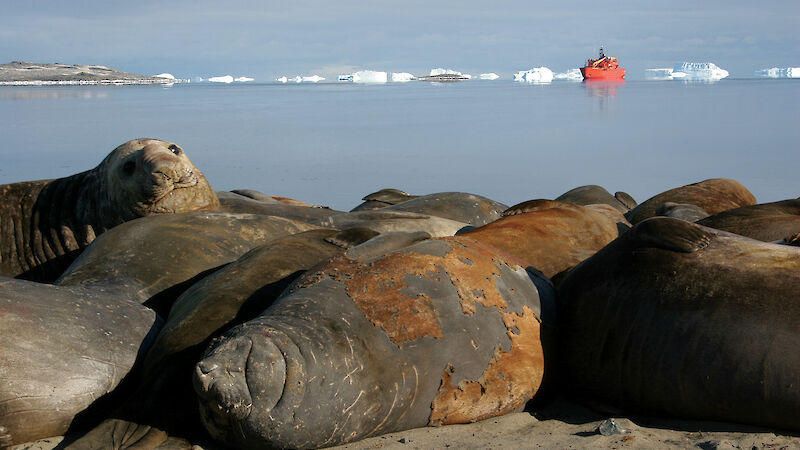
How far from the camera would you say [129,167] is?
18.4ft

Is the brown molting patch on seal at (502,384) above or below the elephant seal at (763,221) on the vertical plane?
below

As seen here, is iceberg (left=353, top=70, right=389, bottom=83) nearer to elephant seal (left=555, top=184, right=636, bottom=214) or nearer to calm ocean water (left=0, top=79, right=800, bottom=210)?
calm ocean water (left=0, top=79, right=800, bottom=210)

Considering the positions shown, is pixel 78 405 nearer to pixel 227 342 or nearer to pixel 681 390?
pixel 227 342

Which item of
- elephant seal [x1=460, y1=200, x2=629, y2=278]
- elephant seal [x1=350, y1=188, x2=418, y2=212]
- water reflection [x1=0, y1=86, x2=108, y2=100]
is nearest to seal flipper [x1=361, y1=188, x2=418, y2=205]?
elephant seal [x1=350, y1=188, x2=418, y2=212]

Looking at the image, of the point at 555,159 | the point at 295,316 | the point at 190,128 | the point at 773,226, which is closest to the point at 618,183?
the point at 555,159

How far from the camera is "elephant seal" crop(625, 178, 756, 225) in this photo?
6445mm

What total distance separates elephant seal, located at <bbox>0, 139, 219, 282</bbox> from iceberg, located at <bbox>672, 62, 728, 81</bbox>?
109042mm

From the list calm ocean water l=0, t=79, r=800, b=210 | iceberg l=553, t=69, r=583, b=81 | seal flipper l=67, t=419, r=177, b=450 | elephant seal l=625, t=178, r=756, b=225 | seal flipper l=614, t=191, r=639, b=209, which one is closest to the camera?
seal flipper l=67, t=419, r=177, b=450

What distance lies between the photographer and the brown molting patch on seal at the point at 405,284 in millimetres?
2646

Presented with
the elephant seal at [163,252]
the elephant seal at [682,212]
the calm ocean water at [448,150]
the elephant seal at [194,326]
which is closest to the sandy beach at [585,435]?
the elephant seal at [194,326]

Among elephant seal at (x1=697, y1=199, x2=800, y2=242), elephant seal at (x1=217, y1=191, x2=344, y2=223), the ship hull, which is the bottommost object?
elephant seal at (x1=217, y1=191, x2=344, y2=223)

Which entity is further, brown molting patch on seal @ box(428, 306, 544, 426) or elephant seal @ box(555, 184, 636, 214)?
elephant seal @ box(555, 184, 636, 214)

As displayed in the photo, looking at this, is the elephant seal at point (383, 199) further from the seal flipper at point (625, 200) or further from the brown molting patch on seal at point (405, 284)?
the brown molting patch on seal at point (405, 284)

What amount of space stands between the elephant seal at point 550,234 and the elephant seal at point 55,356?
5.67 ft
